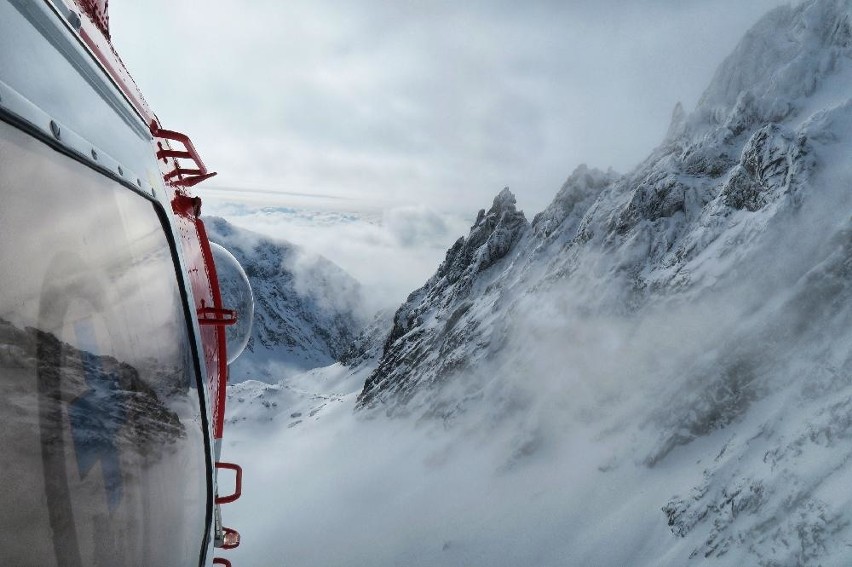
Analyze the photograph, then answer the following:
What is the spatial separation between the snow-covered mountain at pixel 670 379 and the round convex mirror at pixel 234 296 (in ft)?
48.4

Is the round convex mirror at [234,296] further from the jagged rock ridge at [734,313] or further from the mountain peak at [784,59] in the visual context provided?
the mountain peak at [784,59]

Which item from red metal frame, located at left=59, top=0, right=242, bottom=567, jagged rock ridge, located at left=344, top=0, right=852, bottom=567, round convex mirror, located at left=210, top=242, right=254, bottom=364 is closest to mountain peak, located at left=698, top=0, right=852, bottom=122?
jagged rock ridge, located at left=344, top=0, right=852, bottom=567

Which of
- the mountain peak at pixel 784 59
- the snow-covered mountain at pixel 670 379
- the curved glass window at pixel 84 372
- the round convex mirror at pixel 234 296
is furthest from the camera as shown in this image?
the mountain peak at pixel 784 59

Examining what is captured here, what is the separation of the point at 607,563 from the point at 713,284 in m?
16.4

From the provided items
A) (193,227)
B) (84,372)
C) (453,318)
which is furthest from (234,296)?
(453,318)

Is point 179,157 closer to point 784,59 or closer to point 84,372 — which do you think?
point 84,372

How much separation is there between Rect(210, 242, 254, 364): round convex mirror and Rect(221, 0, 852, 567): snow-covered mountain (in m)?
14.7

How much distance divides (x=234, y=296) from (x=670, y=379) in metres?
28.1

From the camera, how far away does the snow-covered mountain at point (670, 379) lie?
1812 centimetres

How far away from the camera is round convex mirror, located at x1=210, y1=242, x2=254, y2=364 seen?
17.2 ft

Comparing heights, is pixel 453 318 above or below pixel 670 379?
above

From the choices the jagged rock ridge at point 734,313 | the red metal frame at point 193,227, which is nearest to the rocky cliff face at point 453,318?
the jagged rock ridge at point 734,313

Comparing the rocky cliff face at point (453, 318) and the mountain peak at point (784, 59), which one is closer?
the mountain peak at point (784, 59)

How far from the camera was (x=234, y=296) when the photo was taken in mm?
5547
